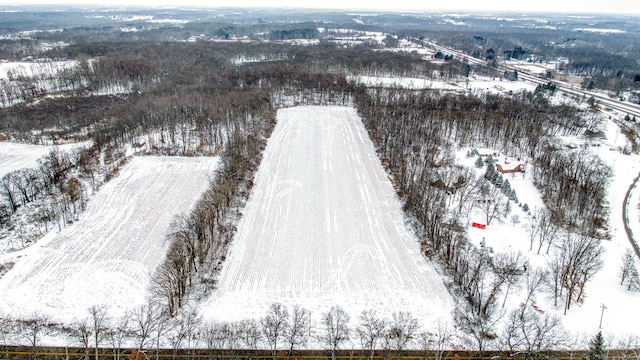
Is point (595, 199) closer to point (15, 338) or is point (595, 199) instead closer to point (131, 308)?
point (131, 308)

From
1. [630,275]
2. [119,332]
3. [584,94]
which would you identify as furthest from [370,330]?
[584,94]

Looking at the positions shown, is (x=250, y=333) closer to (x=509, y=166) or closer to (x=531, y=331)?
(x=531, y=331)

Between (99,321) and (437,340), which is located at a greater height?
(99,321)

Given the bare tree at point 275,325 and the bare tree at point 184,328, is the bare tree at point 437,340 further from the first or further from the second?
the bare tree at point 184,328

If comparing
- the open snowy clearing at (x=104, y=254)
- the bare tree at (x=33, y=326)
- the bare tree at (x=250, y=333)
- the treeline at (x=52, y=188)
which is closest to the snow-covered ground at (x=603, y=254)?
the bare tree at (x=250, y=333)

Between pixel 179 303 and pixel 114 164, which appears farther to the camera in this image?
pixel 114 164

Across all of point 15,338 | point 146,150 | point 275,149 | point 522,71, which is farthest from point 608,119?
point 15,338
